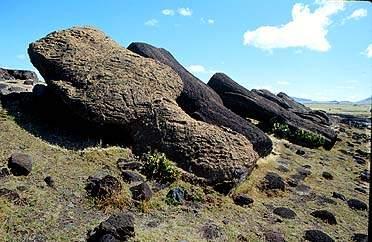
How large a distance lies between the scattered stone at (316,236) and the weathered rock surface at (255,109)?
18452 millimetres

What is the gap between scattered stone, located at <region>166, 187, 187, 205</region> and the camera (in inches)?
663

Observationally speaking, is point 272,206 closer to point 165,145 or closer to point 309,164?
point 165,145

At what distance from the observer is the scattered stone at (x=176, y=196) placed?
16.8 metres

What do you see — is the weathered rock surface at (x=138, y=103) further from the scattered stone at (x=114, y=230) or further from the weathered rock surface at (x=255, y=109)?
the weathered rock surface at (x=255, y=109)

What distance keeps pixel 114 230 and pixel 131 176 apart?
5133mm

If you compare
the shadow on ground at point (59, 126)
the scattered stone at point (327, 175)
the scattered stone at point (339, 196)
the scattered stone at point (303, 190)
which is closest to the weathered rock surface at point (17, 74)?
the shadow on ground at point (59, 126)

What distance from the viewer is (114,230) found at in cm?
1316

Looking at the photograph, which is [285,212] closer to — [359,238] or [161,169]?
A: [359,238]

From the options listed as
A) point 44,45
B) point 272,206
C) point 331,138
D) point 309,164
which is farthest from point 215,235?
point 331,138

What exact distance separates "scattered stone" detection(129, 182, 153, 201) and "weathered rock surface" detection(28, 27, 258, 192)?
3.12 meters

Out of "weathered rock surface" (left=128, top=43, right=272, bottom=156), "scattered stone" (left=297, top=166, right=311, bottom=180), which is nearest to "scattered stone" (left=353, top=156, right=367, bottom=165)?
"scattered stone" (left=297, top=166, right=311, bottom=180)

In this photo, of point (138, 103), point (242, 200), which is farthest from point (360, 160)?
point (138, 103)

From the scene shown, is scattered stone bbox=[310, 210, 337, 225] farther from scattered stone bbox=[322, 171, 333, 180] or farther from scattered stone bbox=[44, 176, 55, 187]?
scattered stone bbox=[44, 176, 55, 187]

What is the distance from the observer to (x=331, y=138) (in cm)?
3591
